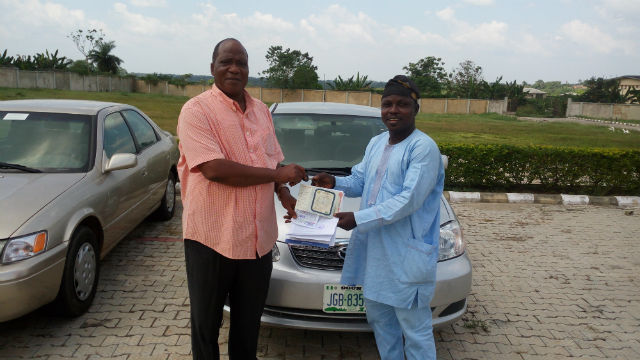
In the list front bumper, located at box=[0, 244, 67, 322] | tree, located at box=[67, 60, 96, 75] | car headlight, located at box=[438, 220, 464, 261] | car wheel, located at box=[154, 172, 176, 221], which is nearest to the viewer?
front bumper, located at box=[0, 244, 67, 322]

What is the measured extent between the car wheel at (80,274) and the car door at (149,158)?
3.85 feet

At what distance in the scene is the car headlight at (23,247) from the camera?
2.78 meters

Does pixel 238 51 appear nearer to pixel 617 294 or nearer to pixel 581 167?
pixel 617 294

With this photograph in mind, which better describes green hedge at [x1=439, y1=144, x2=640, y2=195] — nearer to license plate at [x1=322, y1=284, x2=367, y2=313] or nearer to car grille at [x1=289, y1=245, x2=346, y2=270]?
car grille at [x1=289, y1=245, x2=346, y2=270]

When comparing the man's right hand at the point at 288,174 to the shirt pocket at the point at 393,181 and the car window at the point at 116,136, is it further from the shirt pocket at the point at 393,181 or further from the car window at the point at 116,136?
the car window at the point at 116,136

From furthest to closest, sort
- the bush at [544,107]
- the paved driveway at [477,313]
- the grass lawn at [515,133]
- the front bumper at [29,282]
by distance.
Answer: the bush at [544,107] < the grass lawn at [515,133] < the paved driveway at [477,313] < the front bumper at [29,282]

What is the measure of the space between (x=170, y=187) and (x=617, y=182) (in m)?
7.34

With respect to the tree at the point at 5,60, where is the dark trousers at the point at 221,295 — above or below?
below

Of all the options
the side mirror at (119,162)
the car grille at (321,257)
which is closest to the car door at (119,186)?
the side mirror at (119,162)

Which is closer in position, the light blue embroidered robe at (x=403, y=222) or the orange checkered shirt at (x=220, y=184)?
the orange checkered shirt at (x=220, y=184)

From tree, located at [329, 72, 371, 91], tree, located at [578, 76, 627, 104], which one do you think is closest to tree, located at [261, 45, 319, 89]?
tree, located at [329, 72, 371, 91]

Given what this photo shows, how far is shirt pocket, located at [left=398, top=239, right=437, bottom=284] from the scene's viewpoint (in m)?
2.27

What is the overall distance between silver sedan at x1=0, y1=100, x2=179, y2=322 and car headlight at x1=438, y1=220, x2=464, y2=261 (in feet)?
8.13

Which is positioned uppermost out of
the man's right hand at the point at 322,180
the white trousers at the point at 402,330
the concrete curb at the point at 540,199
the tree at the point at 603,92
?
the tree at the point at 603,92
